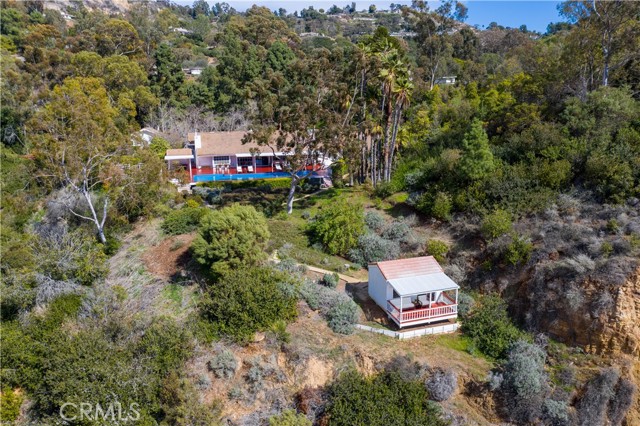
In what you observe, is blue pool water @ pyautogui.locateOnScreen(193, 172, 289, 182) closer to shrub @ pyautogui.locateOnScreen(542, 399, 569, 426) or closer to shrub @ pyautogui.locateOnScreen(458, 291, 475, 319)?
shrub @ pyautogui.locateOnScreen(458, 291, 475, 319)

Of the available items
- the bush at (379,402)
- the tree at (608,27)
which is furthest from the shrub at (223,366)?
the tree at (608,27)

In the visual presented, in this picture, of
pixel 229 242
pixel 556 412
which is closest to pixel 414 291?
pixel 556 412

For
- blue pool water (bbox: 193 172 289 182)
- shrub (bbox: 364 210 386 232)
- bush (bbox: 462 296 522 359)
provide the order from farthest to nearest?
1. blue pool water (bbox: 193 172 289 182)
2. shrub (bbox: 364 210 386 232)
3. bush (bbox: 462 296 522 359)

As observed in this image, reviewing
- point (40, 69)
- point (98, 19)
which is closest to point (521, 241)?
point (40, 69)

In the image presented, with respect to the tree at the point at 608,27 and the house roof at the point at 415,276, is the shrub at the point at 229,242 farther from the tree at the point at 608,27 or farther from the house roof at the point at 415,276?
the tree at the point at 608,27

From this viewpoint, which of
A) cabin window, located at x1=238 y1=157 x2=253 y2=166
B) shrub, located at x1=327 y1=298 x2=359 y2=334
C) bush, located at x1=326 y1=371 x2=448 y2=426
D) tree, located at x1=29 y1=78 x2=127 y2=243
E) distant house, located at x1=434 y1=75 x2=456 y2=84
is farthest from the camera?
distant house, located at x1=434 y1=75 x2=456 y2=84

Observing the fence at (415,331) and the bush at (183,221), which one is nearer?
the fence at (415,331)

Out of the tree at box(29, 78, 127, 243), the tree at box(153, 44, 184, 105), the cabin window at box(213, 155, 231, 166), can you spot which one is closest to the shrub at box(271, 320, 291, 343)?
the tree at box(29, 78, 127, 243)
